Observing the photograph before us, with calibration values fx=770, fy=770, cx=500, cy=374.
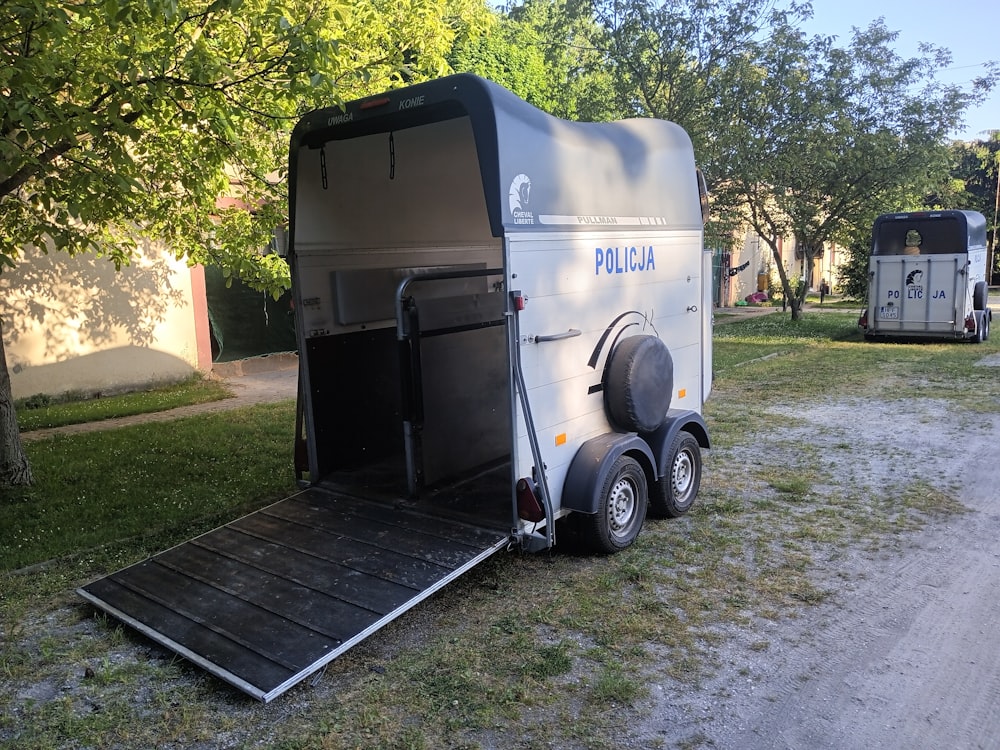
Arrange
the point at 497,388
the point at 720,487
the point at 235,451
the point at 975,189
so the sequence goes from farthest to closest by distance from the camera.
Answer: the point at 975,189, the point at 235,451, the point at 720,487, the point at 497,388

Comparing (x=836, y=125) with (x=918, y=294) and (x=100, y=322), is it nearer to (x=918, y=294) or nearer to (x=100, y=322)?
(x=918, y=294)

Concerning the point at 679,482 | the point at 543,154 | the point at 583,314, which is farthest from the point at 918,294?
the point at 543,154

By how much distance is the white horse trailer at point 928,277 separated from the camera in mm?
14953

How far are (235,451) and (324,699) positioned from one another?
489cm

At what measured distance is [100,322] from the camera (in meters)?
11.1

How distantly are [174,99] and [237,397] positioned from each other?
263 inches

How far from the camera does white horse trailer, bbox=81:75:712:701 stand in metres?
4.17

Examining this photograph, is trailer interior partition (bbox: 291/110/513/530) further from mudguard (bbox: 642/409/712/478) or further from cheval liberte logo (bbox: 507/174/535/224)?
mudguard (bbox: 642/409/712/478)

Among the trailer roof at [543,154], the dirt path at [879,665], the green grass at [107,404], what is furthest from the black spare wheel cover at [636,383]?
the green grass at [107,404]

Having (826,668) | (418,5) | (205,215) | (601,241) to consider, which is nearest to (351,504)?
(601,241)

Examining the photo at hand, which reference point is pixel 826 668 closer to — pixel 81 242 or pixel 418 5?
pixel 81 242

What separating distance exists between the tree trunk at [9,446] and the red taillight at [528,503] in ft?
15.7

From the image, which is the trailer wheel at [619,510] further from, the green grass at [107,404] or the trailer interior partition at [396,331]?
the green grass at [107,404]

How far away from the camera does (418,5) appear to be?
25.0 feet
